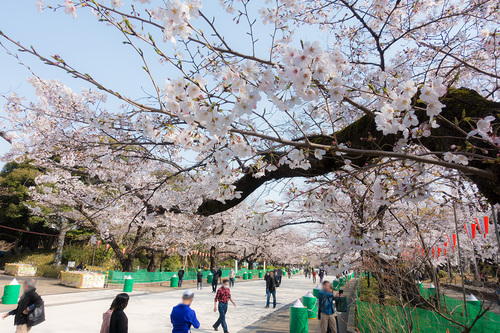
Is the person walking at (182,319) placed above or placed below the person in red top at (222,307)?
above

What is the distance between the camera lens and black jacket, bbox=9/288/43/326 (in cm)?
451

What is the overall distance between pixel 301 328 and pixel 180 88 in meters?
6.01

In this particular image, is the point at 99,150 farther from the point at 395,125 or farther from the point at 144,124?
the point at 395,125

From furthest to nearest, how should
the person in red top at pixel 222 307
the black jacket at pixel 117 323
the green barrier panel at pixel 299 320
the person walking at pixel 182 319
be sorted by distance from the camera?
the person in red top at pixel 222 307
the green barrier panel at pixel 299 320
the person walking at pixel 182 319
the black jacket at pixel 117 323

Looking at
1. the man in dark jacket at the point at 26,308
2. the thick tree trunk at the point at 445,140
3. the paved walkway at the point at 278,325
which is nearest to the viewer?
the thick tree trunk at the point at 445,140

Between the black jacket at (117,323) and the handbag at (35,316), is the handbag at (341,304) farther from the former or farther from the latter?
the handbag at (35,316)

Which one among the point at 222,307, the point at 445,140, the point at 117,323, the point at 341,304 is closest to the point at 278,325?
the point at 222,307

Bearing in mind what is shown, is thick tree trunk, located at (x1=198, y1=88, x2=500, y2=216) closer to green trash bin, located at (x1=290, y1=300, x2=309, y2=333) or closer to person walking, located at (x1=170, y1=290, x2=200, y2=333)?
person walking, located at (x1=170, y1=290, x2=200, y2=333)

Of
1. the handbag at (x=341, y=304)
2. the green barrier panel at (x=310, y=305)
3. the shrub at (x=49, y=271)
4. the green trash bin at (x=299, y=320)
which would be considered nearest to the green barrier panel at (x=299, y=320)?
the green trash bin at (x=299, y=320)

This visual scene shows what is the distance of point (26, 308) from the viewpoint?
4.55 metres

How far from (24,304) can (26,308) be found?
9 centimetres

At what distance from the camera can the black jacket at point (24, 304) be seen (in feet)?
14.8

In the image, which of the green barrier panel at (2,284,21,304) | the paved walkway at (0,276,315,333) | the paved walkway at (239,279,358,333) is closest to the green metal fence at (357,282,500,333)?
the paved walkway at (239,279,358,333)

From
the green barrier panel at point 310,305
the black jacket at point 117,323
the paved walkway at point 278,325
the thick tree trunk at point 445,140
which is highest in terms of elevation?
the thick tree trunk at point 445,140
